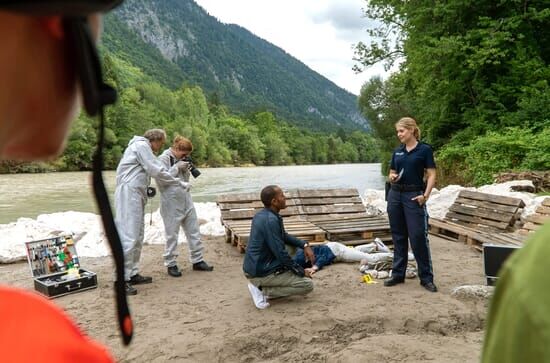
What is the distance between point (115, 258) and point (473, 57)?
1818cm

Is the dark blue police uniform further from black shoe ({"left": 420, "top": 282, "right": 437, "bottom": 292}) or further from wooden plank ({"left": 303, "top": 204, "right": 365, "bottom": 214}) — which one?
wooden plank ({"left": 303, "top": 204, "right": 365, "bottom": 214})

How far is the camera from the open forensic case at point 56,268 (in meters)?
5.79

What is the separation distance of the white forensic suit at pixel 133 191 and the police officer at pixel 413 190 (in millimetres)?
3049

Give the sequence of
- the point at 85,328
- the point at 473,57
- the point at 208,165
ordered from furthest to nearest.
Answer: the point at 208,165 < the point at 473,57 < the point at 85,328

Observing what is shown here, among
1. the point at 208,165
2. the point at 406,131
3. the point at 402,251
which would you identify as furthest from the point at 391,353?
the point at 208,165

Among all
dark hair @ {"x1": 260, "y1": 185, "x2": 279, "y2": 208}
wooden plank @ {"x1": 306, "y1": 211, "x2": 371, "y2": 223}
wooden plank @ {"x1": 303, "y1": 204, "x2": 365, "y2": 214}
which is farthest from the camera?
wooden plank @ {"x1": 303, "y1": 204, "x2": 365, "y2": 214}

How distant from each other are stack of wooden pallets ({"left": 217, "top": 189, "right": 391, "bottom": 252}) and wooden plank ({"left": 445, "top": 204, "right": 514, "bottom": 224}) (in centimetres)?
185

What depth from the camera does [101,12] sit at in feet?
1.63

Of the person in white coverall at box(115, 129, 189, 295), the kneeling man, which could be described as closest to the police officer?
the kneeling man

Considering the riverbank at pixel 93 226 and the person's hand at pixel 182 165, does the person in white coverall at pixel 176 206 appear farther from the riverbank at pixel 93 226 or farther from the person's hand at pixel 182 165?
the riverbank at pixel 93 226

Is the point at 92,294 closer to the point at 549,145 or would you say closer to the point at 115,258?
the point at 115,258

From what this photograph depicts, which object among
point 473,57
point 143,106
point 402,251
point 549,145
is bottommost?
point 402,251

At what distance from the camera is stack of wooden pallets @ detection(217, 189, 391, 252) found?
314 inches

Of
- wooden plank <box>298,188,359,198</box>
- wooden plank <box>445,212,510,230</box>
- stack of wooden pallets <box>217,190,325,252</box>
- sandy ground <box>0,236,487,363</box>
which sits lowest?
sandy ground <box>0,236,487,363</box>
